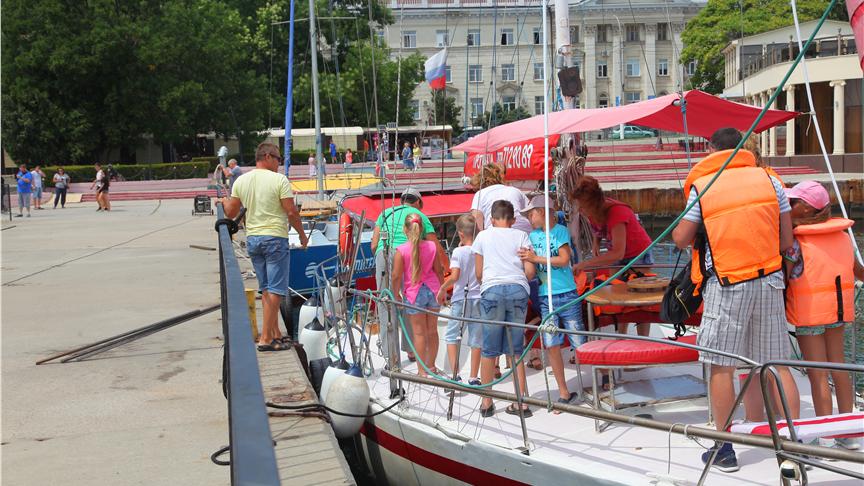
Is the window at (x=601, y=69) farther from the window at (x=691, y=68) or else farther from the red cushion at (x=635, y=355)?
the red cushion at (x=635, y=355)

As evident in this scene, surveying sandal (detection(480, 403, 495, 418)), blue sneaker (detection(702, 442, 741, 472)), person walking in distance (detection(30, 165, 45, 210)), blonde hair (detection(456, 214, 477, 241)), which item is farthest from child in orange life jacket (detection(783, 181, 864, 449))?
person walking in distance (detection(30, 165, 45, 210))

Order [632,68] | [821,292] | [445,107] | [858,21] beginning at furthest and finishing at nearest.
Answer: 1. [632,68]
2. [445,107]
3. [821,292]
4. [858,21]

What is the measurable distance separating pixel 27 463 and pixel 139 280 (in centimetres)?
962

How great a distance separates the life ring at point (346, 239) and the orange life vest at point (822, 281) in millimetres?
4420

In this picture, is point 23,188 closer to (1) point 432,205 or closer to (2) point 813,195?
(1) point 432,205

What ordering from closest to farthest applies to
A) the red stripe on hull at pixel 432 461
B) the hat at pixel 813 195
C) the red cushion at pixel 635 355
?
the hat at pixel 813 195 < the red cushion at pixel 635 355 < the red stripe on hull at pixel 432 461

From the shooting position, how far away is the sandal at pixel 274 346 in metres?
8.61

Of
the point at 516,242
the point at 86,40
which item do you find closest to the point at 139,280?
the point at 516,242

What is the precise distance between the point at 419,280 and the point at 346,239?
2.96m

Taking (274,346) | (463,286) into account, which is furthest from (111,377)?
(463,286)

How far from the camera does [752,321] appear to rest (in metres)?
4.69

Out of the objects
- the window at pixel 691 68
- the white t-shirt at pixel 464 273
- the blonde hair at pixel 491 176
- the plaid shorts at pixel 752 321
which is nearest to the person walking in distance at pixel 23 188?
the blonde hair at pixel 491 176

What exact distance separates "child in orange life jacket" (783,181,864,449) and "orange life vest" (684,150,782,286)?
0.41 m

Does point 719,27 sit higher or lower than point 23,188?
higher
